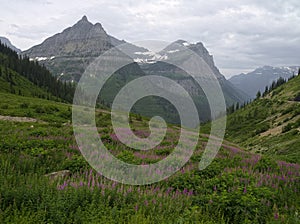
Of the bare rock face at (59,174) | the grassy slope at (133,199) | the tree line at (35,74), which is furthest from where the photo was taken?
the tree line at (35,74)

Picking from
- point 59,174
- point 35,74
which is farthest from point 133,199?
point 35,74

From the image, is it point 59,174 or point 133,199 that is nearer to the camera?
point 133,199

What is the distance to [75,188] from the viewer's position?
5.84 meters

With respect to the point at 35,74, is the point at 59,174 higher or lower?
lower

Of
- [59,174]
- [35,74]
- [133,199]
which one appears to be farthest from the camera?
[35,74]

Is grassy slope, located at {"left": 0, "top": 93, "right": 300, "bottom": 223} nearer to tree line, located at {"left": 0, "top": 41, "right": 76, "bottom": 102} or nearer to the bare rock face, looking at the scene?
the bare rock face

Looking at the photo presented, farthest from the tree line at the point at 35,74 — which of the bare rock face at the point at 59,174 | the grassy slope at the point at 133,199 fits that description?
the grassy slope at the point at 133,199

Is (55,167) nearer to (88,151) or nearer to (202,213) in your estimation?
(88,151)

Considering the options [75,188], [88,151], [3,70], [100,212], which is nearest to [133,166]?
[88,151]

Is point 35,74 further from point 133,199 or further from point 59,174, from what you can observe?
point 133,199

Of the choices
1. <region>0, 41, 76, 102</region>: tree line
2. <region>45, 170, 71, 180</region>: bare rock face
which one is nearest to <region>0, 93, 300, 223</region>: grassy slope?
<region>45, 170, 71, 180</region>: bare rock face

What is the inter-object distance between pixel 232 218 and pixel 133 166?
156 inches

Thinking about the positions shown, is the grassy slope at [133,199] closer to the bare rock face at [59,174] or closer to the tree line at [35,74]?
the bare rock face at [59,174]

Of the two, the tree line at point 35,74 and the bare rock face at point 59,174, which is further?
the tree line at point 35,74
